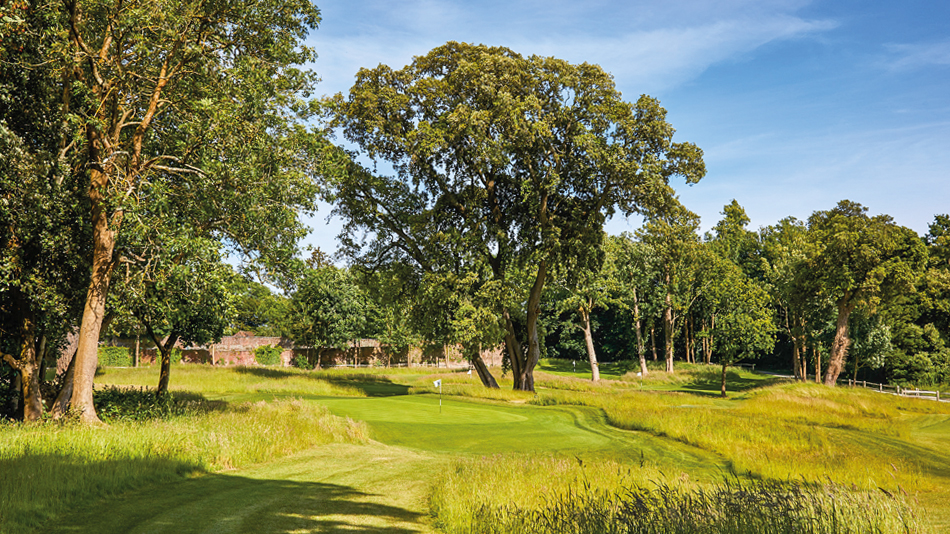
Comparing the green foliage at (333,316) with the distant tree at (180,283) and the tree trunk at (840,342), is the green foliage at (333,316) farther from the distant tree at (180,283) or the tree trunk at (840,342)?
the distant tree at (180,283)

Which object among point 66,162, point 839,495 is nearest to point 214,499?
point 839,495

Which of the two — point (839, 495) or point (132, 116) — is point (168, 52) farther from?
point (839, 495)

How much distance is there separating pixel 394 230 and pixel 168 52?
57.7 ft

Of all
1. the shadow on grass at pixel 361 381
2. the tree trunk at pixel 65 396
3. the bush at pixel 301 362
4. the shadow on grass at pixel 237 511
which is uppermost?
the tree trunk at pixel 65 396

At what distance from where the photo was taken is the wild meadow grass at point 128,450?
8805 millimetres

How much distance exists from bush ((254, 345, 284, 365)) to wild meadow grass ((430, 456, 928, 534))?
6323 cm

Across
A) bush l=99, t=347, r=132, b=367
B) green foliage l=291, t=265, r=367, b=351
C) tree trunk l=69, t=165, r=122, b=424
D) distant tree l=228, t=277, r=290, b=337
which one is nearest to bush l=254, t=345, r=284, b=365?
distant tree l=228, t=277, r=290, b=337

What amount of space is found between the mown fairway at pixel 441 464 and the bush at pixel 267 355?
3995 centimetres

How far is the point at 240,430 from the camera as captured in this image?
14.6 metres

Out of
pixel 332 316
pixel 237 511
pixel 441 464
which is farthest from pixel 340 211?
pixel 332 316

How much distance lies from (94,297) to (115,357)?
57.0 meters

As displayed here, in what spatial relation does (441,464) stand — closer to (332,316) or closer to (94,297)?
(94,297)

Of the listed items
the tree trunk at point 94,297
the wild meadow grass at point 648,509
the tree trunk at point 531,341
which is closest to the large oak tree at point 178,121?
the tree trunk at point 94,297

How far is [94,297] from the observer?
51.9 feet
